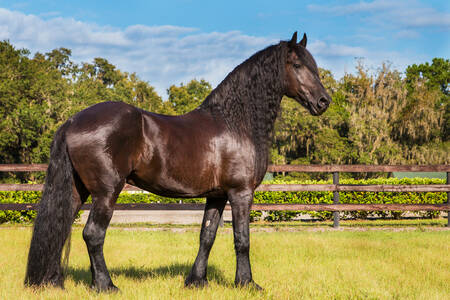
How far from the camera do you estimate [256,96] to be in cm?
441

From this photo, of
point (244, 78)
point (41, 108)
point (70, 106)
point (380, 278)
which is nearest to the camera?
point (244, 78)

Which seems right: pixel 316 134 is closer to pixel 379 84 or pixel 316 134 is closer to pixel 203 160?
pixel 379 84

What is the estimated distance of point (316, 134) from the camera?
3231 centimetres

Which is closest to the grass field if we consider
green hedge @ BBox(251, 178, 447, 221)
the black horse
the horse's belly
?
the black horse

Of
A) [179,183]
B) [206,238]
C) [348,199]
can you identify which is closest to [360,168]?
[348,199]

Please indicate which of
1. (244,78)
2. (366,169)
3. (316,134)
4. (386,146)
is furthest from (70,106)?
(244,78)

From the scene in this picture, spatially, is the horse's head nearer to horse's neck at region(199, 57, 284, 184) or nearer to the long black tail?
horse's neck at region(199, 57, 284, 184)

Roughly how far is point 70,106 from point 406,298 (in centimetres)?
Result: 2865

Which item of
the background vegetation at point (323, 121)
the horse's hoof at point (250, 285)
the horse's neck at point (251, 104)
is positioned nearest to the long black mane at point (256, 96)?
the horse's neck at point (251, 104)

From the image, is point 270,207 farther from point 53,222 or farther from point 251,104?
point 53,222

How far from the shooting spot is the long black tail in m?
3.81

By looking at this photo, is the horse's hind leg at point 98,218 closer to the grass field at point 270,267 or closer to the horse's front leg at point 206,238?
the grass field at point 270,267

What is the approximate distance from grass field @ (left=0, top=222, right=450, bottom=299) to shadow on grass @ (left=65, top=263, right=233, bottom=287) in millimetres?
12

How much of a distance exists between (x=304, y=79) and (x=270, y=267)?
2582mm
